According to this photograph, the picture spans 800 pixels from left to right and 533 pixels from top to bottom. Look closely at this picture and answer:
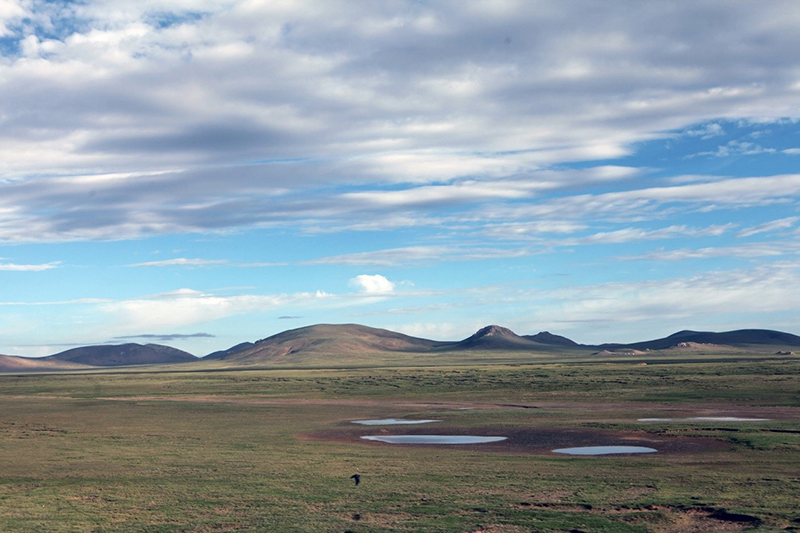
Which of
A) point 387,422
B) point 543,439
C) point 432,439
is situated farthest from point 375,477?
point 387,422

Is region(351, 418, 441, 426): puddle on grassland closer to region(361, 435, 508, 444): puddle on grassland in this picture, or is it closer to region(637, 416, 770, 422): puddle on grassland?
region(361, 435, 508, 444): puddle on grassland

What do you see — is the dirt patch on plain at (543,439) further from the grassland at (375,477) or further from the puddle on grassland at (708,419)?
the puddle on grassland at (708,419)

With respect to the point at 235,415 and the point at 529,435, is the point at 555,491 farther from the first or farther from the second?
the point at 235,415

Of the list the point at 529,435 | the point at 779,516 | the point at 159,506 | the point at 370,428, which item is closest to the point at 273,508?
the point at 159,506

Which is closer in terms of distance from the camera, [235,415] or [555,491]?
[555,491]

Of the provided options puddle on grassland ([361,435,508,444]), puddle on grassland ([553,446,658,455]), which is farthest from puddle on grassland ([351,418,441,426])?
puddle on grassland ([553,446,658,455])

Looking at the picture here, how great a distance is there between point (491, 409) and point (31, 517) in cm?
4406

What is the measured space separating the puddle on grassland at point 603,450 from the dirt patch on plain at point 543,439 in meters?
0.67

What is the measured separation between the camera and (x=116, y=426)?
52438 millimetres

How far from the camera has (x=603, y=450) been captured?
37.7m

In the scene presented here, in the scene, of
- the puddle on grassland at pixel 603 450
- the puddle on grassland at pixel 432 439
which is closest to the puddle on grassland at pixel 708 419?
the puddle on grassland at pixel 603 450

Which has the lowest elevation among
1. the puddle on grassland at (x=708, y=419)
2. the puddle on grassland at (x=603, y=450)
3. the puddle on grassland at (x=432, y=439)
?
the puddle on grassland at (x=432, y=439)

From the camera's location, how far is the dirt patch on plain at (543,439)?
125 ft

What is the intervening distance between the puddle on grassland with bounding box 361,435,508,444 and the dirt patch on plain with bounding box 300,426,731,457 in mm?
1042
